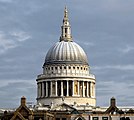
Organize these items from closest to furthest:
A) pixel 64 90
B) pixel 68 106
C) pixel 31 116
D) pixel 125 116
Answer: pixel 125 116 → pixel 31 116 → pixel 68 106 → pixel 64 90

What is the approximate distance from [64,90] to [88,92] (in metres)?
6.66

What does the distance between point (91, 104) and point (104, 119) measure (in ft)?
242

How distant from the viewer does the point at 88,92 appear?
199375 mm

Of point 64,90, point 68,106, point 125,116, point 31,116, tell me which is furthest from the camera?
point 64,90

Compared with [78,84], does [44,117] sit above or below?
below

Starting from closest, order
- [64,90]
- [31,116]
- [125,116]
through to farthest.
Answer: [125,116] → [31,116] → [64,90]

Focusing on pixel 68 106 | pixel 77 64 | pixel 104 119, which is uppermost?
pixel 77 64

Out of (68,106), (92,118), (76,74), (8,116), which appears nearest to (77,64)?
(76,74)

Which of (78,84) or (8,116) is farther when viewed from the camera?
(78,84)

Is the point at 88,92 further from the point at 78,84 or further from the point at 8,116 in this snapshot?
the point at 8,116

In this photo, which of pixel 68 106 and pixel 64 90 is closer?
pixel 68 106

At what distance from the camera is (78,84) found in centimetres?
19950

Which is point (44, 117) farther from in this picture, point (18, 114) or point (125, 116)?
point (125, 116)

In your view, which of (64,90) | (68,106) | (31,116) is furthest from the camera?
(64,90)
